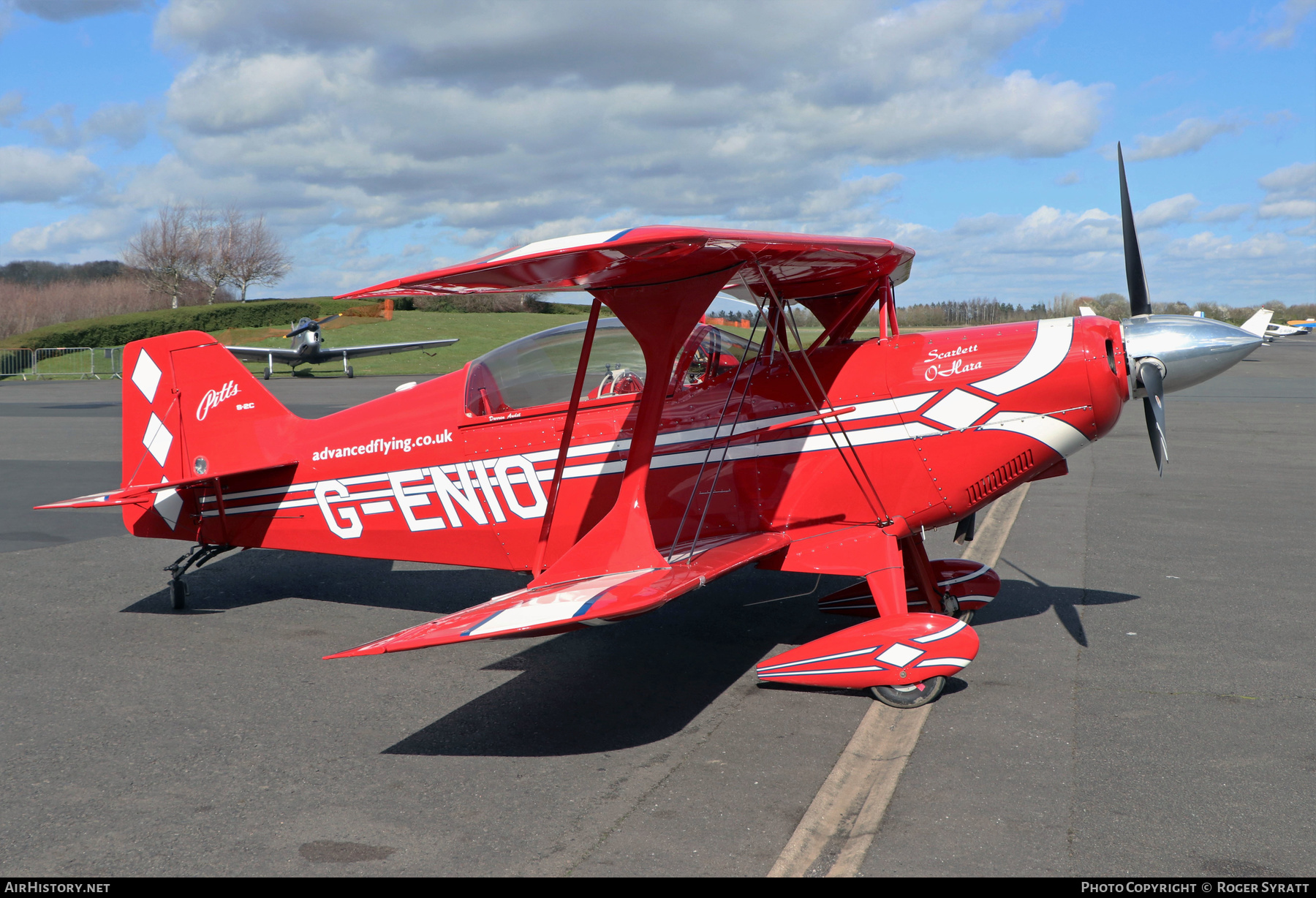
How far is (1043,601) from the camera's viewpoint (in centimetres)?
694

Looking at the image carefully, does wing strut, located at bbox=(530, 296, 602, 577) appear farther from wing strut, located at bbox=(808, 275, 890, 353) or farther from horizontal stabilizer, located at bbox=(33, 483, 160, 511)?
horizontal stabilizer, located at bbox=(33, 483, 160, 511)

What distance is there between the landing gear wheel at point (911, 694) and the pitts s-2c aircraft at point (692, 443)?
3 centimetres

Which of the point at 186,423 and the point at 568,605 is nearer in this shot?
the point at 568,605

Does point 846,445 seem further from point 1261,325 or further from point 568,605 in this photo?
point 1261,325

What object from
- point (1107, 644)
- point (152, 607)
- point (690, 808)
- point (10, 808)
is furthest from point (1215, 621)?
point (152, 607)

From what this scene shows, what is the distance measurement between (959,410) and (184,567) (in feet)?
19.0

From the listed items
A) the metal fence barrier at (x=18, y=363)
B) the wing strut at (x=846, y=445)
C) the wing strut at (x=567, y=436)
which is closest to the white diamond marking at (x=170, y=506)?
the wing strut at (x=567, y=436)

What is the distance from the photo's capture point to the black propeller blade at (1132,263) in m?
6.19

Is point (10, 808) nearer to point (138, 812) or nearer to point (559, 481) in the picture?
point (138, 812)

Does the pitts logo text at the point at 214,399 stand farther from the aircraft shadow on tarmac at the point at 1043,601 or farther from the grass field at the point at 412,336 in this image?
the grass field at the point at 412,336

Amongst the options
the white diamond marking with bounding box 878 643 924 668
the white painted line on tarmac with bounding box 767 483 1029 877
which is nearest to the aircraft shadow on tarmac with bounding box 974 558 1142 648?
the white diamond marking with bounding box 878 643 924 668

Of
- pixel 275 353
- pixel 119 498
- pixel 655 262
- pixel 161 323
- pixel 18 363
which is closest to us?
pixel 655 262

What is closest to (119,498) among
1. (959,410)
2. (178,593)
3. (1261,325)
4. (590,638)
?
(178,593)

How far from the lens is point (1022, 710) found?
4.84 metres
